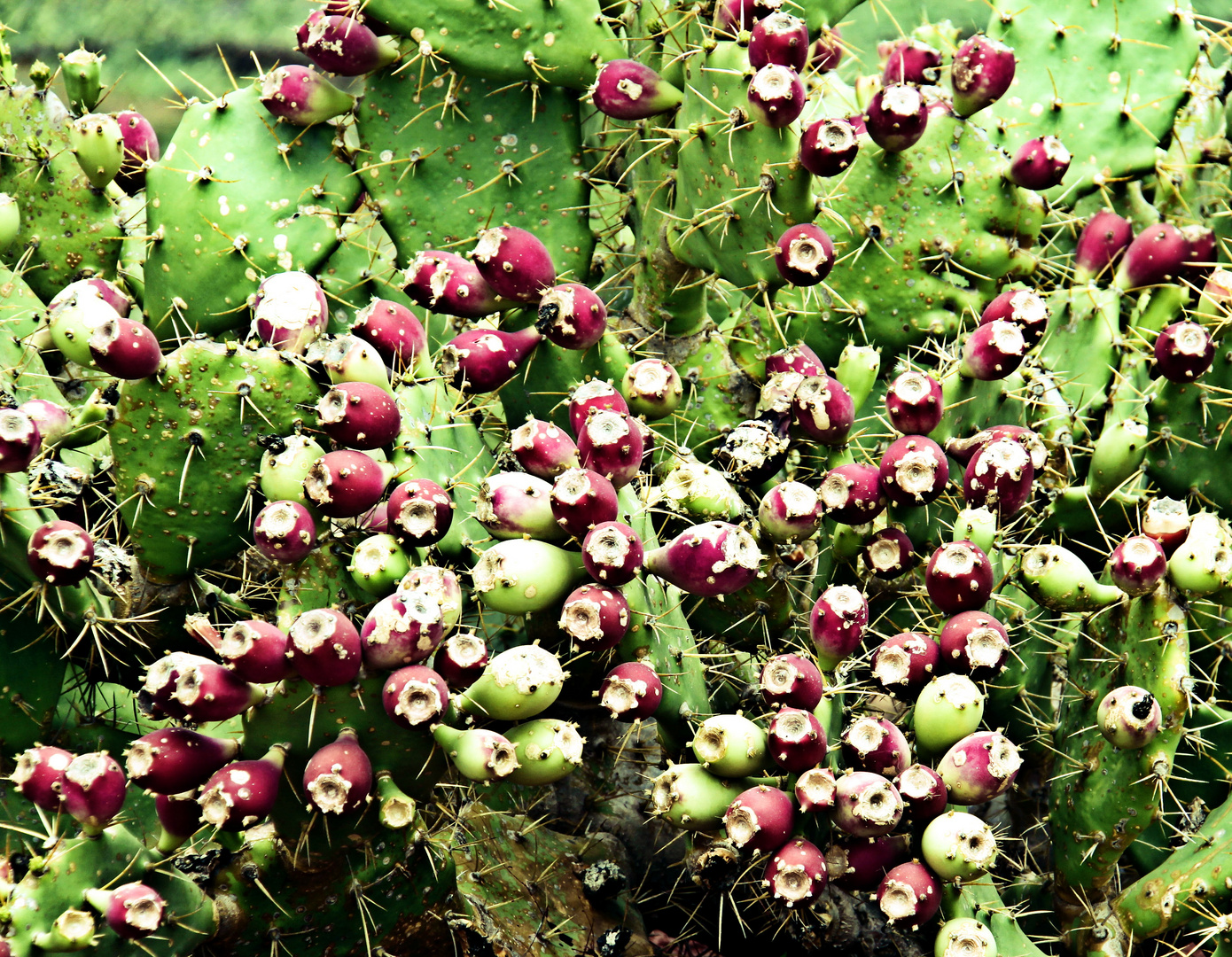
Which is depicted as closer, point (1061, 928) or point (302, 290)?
point (302, 290)

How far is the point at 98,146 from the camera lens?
1.96m

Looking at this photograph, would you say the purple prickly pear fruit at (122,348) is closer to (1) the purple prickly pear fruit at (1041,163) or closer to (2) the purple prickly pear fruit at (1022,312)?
(2) the purple prickly pear fruit at (1022,312)

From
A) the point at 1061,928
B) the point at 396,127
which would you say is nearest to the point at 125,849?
the point at 396,127

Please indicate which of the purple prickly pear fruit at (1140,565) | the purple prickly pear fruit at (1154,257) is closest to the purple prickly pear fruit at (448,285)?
the purple prickly pear fruit at (1140,565)

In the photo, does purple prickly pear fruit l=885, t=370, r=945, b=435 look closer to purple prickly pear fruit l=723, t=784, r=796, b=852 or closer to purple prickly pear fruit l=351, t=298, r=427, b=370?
purple prickly pear fruit l=723, t=784, r=796, b=852

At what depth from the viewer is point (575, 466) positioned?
4.99 feet

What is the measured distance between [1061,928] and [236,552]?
4.88ft

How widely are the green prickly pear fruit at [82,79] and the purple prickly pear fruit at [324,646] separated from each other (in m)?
1.41

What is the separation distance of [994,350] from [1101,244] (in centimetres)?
65

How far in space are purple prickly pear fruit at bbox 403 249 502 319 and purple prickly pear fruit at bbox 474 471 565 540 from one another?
1.09 ft

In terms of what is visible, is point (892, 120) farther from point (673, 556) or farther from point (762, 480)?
point (673, 556)

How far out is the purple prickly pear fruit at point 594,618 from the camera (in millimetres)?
1389

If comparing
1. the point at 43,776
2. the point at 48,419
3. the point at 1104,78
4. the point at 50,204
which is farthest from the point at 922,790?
the point at 50,204

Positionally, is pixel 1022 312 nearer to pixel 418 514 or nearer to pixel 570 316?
pixel 570 316
